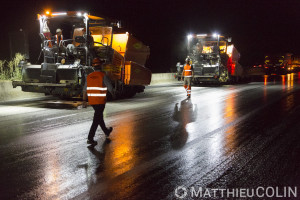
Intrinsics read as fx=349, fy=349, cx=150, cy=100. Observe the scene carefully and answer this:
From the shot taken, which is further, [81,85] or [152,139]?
[81,85]

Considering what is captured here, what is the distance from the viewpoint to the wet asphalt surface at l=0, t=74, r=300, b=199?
15.3 feet

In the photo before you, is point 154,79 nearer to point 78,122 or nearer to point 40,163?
point 78,122

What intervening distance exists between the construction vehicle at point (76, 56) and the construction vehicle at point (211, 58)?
8.80m

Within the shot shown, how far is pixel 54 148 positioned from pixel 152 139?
2.01 m

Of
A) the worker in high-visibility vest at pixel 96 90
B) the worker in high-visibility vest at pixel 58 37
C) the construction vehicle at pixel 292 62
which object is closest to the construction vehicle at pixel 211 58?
the worker in high-visibility vest at pixel 58 37

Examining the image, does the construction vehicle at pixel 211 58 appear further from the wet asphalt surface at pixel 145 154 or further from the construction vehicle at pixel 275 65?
the construction vehicle at pixel 275 65

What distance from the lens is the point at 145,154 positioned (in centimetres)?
619

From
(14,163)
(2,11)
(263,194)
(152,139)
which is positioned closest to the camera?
(263,194)

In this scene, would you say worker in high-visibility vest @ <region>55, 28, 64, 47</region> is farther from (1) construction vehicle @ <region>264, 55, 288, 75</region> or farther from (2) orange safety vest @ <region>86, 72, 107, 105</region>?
(1) construction vehicle @ <region>264, 55, 288, 75</region>

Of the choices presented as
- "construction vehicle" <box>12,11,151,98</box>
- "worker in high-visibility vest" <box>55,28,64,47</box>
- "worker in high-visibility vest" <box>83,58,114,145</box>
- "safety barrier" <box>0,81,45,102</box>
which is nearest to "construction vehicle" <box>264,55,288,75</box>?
"construction vehicle" <box>12,11,151,98</box>

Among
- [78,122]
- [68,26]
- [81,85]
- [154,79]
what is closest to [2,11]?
[154,79]

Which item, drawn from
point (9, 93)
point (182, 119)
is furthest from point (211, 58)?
point (182, 119)

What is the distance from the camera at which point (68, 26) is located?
1488 cm

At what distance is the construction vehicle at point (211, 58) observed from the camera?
2345 cm
